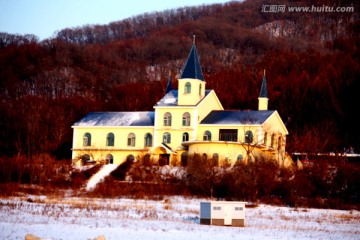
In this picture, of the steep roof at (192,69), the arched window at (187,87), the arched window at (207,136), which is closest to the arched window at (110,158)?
the arched window at (207,136)

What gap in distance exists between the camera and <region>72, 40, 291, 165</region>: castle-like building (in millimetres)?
50250

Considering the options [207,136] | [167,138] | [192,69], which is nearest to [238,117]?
[207,136]

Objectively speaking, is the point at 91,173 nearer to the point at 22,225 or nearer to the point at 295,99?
the point at 22,225

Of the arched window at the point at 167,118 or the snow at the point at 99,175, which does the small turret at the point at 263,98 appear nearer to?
the arched window at the point at 167,118

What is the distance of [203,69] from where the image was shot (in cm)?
12212

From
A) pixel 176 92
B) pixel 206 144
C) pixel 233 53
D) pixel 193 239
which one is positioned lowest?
pixel 193 239

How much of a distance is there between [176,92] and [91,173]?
12161mm

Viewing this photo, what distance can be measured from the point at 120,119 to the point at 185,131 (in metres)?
6.70

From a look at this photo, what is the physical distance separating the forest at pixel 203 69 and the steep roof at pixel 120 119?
16.2 ft

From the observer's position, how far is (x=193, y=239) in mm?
20438

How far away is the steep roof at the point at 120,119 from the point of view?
183ft

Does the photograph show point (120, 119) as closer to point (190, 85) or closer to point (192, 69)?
point (190, 85)

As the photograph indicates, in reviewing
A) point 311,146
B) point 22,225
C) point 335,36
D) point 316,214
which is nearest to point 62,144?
point 311,146

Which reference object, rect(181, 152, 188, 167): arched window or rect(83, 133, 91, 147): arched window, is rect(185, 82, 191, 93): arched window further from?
rect(83, 133, 91, 147): arched window
